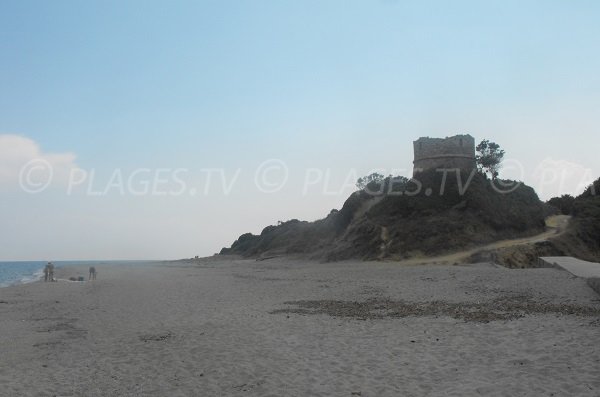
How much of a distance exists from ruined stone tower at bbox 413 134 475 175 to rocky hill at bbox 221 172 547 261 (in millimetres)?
1874

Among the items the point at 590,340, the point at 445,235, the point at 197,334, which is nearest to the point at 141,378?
the point at 197,334

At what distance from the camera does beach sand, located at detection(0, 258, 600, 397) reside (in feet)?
24.7

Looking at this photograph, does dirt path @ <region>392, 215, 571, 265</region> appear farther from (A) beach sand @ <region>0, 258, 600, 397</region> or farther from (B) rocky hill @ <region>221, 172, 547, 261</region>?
(A) beach sand @ <region>0, 258, 600, 397</region>

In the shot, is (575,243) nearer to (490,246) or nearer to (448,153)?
(490,246)

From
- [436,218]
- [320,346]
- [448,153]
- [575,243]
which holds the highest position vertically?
[448,153]

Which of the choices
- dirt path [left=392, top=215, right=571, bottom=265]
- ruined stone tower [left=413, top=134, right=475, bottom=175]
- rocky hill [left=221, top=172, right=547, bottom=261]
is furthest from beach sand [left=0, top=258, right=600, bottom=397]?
ruined stone tower [left=413, top=134, right=475, bottom=175]

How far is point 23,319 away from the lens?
51.9ft

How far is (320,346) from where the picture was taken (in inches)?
394

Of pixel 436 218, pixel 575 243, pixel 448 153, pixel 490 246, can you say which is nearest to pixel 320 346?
pixel 490 246

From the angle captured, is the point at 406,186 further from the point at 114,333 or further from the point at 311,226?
the point at 114,333

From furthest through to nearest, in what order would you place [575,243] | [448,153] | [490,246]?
[448,153] < [490,246] < [575,243]

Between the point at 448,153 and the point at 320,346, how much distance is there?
4508 centimetres

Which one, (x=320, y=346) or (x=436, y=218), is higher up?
(x=436, y=218)

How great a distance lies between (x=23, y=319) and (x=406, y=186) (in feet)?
135
